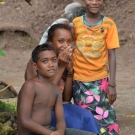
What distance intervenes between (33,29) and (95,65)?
9.48 metres

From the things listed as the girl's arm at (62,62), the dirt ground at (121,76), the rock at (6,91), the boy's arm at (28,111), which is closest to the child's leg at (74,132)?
the boy's arm at (28,111)

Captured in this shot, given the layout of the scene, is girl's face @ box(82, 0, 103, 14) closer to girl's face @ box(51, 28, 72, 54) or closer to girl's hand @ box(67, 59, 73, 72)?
girl's face @ box(51, 28, 72, 54)

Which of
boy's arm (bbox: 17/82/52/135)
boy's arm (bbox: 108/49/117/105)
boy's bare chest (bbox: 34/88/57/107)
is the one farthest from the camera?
boy's arm (bbox: 108/49/117/105)

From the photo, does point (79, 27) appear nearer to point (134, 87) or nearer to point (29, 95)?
point (29, 95)

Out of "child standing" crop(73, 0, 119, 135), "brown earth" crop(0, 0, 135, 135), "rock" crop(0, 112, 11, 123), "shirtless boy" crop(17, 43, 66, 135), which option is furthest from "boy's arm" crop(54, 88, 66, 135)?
Answer: "brown earth" crop(0, 0, 135, 135)

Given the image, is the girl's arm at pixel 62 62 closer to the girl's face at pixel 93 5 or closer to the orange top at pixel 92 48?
the orange top at pixel 92 48

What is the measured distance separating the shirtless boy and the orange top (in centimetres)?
51

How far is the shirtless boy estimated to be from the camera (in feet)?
11.8

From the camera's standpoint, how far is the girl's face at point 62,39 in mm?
4039

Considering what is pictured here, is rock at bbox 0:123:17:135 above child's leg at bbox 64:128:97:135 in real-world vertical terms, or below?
below

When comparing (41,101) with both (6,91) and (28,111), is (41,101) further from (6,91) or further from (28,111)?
(6,91)

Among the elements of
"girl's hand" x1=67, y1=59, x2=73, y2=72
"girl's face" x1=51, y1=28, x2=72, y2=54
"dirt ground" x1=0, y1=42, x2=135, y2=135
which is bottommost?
"dirt ground" x1=0, y1=42, x2=135, y2=135

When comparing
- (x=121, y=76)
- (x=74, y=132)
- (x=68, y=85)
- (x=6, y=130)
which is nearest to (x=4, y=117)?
(x=6, y=130)

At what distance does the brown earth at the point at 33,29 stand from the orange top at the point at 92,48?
19.1ft
